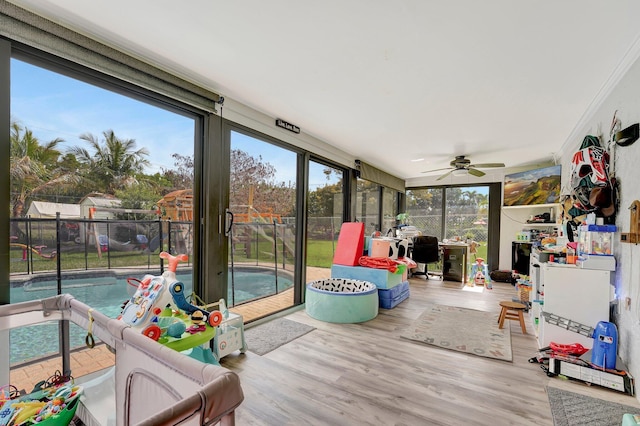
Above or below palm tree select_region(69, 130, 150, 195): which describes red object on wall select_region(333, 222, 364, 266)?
below

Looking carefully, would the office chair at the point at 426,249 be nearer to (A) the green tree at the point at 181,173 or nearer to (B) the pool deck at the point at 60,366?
(A) the green tree at the point at 181,173

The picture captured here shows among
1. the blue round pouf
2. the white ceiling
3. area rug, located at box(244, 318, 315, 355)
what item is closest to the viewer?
the white ceiling

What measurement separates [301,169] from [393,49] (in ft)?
7.11

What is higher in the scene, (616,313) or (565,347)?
(616,313)

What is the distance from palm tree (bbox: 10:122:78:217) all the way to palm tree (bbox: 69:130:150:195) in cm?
13

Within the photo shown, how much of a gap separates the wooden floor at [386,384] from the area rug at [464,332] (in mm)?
→ 110

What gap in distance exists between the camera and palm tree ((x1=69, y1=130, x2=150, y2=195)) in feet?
6.66

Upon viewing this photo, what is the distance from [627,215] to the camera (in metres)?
2.11

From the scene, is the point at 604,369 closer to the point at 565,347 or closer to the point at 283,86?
the point at 565,347

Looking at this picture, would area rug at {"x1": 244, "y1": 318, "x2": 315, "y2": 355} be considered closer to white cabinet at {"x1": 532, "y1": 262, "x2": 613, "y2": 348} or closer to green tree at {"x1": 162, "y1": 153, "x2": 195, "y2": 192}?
green tree at {"x1": 162, "y1": 153, "x2": 195, "y2": 192}

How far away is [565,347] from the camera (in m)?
2.42

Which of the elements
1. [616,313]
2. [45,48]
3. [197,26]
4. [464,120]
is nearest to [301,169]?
[464,120]

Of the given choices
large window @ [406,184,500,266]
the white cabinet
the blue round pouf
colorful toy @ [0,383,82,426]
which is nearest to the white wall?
the white cabinet

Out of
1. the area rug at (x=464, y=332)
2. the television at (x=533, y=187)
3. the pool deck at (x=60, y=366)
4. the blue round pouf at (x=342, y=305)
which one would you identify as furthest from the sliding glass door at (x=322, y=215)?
the television at (x=533, y=187)
